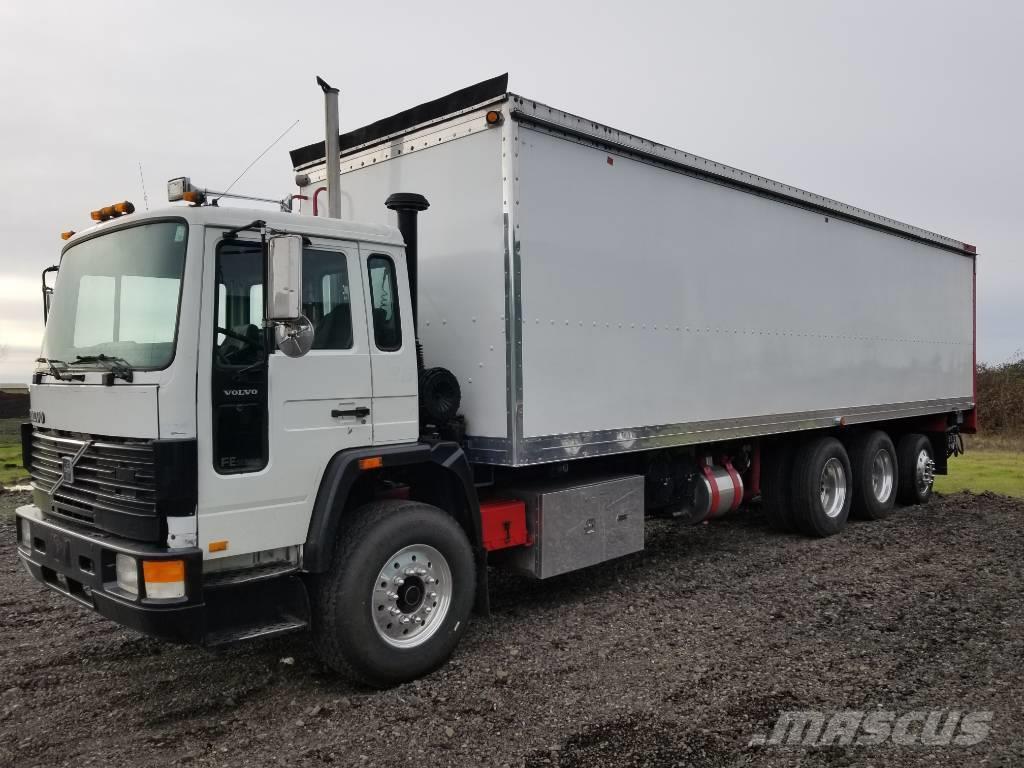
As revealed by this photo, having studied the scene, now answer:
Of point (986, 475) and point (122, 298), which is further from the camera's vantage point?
point (986, 475)

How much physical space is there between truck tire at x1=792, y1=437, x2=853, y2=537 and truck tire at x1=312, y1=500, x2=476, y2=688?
5.27 metres

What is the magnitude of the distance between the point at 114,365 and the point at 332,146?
237cm

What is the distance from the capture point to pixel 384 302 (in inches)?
197

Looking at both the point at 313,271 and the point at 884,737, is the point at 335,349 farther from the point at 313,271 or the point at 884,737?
the point at 884,737

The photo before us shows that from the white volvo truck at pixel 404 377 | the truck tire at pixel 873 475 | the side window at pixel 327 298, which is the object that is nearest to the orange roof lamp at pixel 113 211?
the white volvo truck at pixel 404 377

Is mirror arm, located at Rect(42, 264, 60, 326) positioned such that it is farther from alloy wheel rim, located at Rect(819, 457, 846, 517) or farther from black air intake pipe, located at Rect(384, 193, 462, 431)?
alloy wheel rim, located at Rect(819, 457, 846, 517)

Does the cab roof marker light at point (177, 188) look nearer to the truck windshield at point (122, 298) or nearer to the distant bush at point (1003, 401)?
the truck windshield at point (122, 298)

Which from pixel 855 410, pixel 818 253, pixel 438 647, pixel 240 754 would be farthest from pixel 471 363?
pixel 855 410

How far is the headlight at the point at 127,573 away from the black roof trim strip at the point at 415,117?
345 cm

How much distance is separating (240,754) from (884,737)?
3322mm

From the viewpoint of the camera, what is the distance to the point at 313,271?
4664 millimetres

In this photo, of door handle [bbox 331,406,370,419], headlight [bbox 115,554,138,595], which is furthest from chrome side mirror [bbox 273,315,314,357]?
headlight [bbox 115,554,138,595]

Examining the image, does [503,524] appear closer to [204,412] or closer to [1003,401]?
[204,412]

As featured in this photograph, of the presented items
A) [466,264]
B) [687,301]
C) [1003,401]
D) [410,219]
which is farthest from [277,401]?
[1003,401]
